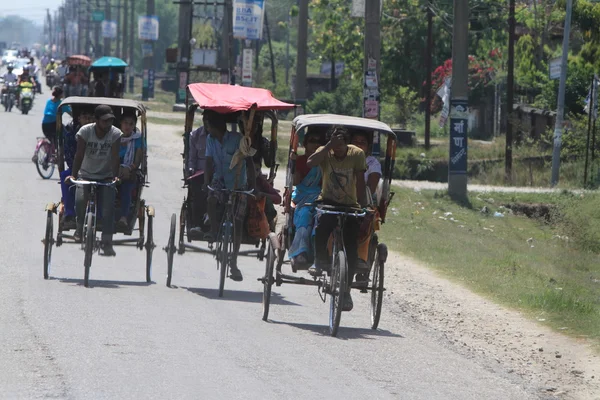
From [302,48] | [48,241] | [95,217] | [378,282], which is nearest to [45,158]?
[48,241]

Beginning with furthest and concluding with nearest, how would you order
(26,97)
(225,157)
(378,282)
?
1. (26,97)
2. (225,157)
3. (378,282)

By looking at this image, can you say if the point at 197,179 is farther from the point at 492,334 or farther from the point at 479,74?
the point at 479,74

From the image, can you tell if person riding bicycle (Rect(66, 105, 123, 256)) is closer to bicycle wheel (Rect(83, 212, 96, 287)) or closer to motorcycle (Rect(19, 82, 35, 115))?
bicycle wheel (Rect(83, 212, 96, 287))

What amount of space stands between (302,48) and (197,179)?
987 inches

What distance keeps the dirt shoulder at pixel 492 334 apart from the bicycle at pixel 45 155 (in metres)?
10.8

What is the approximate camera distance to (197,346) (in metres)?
10.0

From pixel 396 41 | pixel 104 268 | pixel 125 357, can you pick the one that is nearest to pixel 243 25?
pixel 396 41

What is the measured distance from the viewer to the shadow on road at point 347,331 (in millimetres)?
11391

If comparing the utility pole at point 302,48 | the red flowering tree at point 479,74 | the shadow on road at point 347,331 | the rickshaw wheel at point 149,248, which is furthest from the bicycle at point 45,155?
the red flowering tree at point 479,74

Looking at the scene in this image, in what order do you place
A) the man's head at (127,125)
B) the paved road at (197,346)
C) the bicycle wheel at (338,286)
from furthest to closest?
A: the man's head at (127,125), the bicycle wheel at (338,286), the paved road at (197,346)

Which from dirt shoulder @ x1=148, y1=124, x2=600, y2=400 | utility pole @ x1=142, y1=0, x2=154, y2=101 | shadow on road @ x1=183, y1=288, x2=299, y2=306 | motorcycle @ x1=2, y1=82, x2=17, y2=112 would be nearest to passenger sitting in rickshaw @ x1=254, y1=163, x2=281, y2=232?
shadow on road @ x1=183, y1=288, x2=299, y2=306

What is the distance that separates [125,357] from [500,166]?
27.3 meters

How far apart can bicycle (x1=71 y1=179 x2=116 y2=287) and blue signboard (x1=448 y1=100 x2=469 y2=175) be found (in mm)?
14413

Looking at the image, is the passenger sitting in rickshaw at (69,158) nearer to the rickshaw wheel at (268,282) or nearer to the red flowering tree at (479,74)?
the rickshaw wheel at (268,282)
